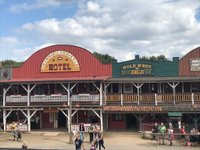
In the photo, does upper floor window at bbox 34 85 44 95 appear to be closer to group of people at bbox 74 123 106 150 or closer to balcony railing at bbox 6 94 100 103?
balcony railing at bbox 6 94 100 103

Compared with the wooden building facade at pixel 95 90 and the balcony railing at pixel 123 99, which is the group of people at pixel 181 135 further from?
the balcony railing at pixel 123 99

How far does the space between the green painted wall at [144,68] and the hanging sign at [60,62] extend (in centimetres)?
401

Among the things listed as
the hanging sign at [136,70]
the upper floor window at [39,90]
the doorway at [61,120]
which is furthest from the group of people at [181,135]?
the upper floor window at [39,90]

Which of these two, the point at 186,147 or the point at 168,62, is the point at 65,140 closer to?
the point at 186,147

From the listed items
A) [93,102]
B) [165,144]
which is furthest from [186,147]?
[93,102]

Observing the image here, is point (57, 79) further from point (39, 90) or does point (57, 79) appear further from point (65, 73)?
point (39, 90)

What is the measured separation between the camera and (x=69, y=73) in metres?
38.3

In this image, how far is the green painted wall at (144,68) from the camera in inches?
1407

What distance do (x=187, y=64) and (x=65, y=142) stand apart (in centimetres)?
1340

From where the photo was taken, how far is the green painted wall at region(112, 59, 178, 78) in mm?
35750

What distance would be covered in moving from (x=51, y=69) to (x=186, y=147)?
57.4 ft

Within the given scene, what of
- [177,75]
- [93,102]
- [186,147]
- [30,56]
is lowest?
Result: [186,147]

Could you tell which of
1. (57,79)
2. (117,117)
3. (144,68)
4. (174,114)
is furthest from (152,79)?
(57,79)

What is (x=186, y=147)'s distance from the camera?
1014 inches
